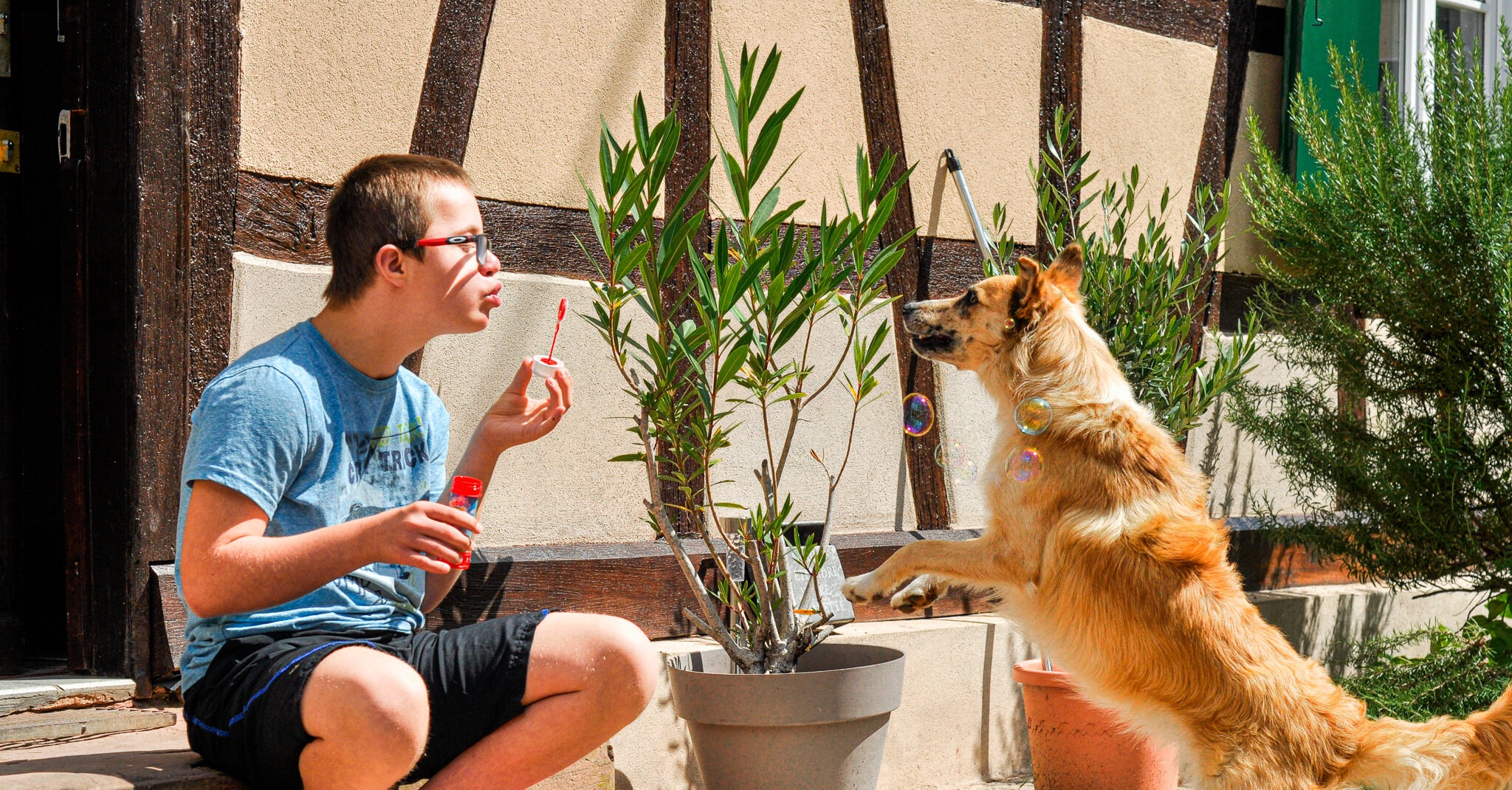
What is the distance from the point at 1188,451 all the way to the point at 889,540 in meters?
1.68

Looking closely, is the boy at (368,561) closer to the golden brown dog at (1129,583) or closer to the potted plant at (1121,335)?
the golden brown dog at (1129,583)

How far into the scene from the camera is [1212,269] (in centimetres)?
533

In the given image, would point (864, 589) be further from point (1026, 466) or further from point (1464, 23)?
point (1464, 23)

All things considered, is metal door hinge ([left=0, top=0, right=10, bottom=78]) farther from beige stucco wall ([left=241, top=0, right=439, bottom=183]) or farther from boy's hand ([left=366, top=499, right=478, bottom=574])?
boy's hand ([left=366, top=499, right=478, bottom=574])

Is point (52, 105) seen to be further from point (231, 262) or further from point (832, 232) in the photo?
point (832, 232)

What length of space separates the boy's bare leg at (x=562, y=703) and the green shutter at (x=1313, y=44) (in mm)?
4401

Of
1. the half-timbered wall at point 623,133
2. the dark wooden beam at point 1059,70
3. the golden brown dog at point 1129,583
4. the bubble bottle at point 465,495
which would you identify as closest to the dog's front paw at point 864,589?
the golden brown dog at point 1129,583

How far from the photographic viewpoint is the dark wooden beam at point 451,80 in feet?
11.7

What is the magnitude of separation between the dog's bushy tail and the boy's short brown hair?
97.0 inches

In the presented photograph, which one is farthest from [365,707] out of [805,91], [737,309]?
[805,91]

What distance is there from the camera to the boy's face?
238 centimetres

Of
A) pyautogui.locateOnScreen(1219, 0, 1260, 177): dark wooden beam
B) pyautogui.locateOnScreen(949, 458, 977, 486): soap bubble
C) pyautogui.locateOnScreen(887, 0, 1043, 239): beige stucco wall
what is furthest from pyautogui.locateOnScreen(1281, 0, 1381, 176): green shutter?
Answer: pyautogui.locateOnScreen(949, 458, 977, 486): soap bubble

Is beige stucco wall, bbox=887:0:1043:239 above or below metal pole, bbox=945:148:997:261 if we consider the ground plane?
above

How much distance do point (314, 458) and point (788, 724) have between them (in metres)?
1.46
